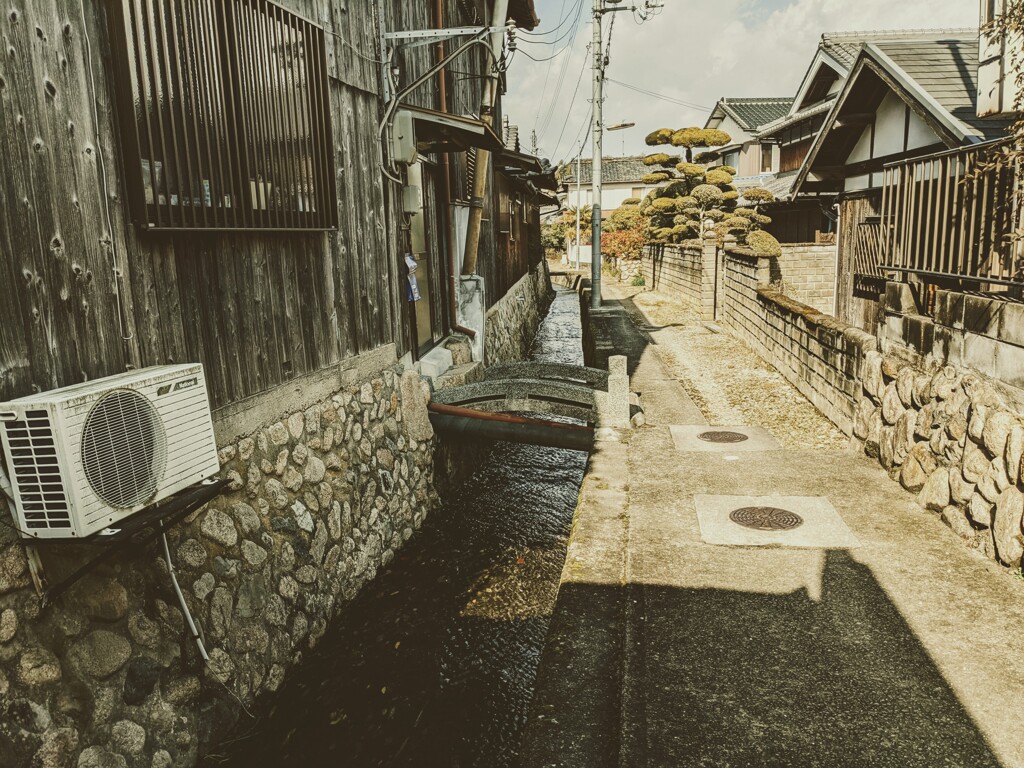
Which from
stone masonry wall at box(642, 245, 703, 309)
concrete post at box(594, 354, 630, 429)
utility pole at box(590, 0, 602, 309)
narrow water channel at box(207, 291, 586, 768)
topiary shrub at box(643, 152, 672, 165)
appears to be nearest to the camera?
narrow water channel at box(207, 291, 586, 768)

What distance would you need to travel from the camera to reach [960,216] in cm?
614

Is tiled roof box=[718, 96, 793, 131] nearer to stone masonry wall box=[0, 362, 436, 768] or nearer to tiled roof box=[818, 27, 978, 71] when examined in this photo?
tiled roof box=[818, 27, 978, 71]

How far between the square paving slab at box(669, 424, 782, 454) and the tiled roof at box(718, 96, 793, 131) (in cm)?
3629

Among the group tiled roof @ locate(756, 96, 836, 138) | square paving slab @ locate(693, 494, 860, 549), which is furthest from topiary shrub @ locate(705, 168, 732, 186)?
square paving slab @ locate(693, 494, 860, 549)

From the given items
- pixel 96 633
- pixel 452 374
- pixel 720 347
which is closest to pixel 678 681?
pixel 96 633

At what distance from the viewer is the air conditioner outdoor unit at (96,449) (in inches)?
125

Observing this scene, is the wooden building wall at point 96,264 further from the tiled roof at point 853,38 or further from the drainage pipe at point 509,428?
the tiled roof at point 853,38

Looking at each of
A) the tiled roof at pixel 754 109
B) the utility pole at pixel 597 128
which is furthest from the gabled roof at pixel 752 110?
the utility pole at pixel 597 128

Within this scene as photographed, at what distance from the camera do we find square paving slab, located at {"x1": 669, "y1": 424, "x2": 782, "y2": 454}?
8133 mm

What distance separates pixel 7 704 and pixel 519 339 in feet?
57.8

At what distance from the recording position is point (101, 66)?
393 cm

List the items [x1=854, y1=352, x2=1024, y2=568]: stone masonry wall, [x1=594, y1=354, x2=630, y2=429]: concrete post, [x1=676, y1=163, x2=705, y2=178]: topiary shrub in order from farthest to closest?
1. [x1=676, y1=163, x2=705, y2=178]: topiary shrub
2. [x1=594, y1=354, x2=630, y2=429]: concrete post
3. [x1=854, y1=352, x2=1024, y2=568]: stone masonry wall

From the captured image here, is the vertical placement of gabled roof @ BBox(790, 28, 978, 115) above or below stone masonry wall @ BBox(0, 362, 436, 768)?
above

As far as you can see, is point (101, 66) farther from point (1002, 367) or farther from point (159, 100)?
point (1002, 367)
